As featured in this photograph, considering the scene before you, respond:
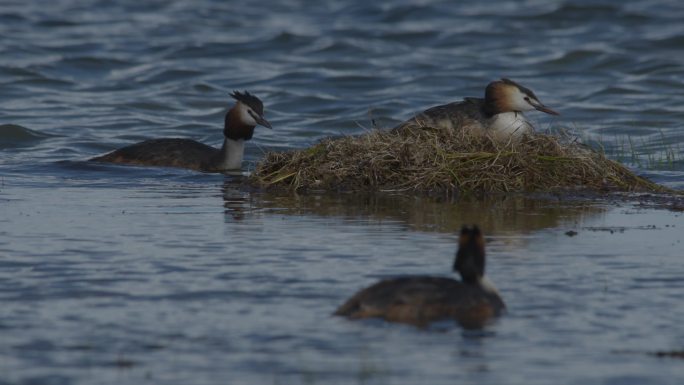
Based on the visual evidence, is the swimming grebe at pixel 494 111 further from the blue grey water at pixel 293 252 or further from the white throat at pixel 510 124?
the blue grey water at pixel 293 252

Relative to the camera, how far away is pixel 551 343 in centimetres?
753

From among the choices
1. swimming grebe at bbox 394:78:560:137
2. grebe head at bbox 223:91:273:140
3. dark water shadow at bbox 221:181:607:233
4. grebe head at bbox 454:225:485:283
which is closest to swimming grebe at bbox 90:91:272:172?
grebe head at bbox 223:91:273:140

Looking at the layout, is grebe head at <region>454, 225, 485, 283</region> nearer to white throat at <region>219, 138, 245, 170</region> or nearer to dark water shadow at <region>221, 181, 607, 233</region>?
dark water shadow at <region>221, 181, 607, 233</region>

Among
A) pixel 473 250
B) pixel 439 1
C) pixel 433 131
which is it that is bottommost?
pixel 473 250

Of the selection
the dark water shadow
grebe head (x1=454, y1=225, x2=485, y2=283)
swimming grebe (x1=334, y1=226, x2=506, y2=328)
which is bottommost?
swimming grebe (x1=334, y1=226, x2=506, y2=328)

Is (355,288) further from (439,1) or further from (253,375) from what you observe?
(439,1)

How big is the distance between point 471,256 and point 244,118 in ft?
31.6

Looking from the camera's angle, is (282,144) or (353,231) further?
(282,144)

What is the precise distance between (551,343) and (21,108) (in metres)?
18.1

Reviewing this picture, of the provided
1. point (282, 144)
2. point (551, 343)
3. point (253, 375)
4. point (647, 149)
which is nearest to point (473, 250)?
point (551, 343)

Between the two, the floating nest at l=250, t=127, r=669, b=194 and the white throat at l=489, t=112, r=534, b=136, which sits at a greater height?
the white throat at l=489, t=112, r=534, b=136

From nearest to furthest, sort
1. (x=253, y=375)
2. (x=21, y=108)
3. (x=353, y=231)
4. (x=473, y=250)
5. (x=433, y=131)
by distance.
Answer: (x=253, y=375) → (x=473, y=250) → (x=353, y=231) → (x=433, y=131) → (x=21, y=108)

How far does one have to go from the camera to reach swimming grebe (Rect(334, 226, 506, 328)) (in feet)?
25.8

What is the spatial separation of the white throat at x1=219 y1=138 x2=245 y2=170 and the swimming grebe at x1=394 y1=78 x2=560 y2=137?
3032 mm
